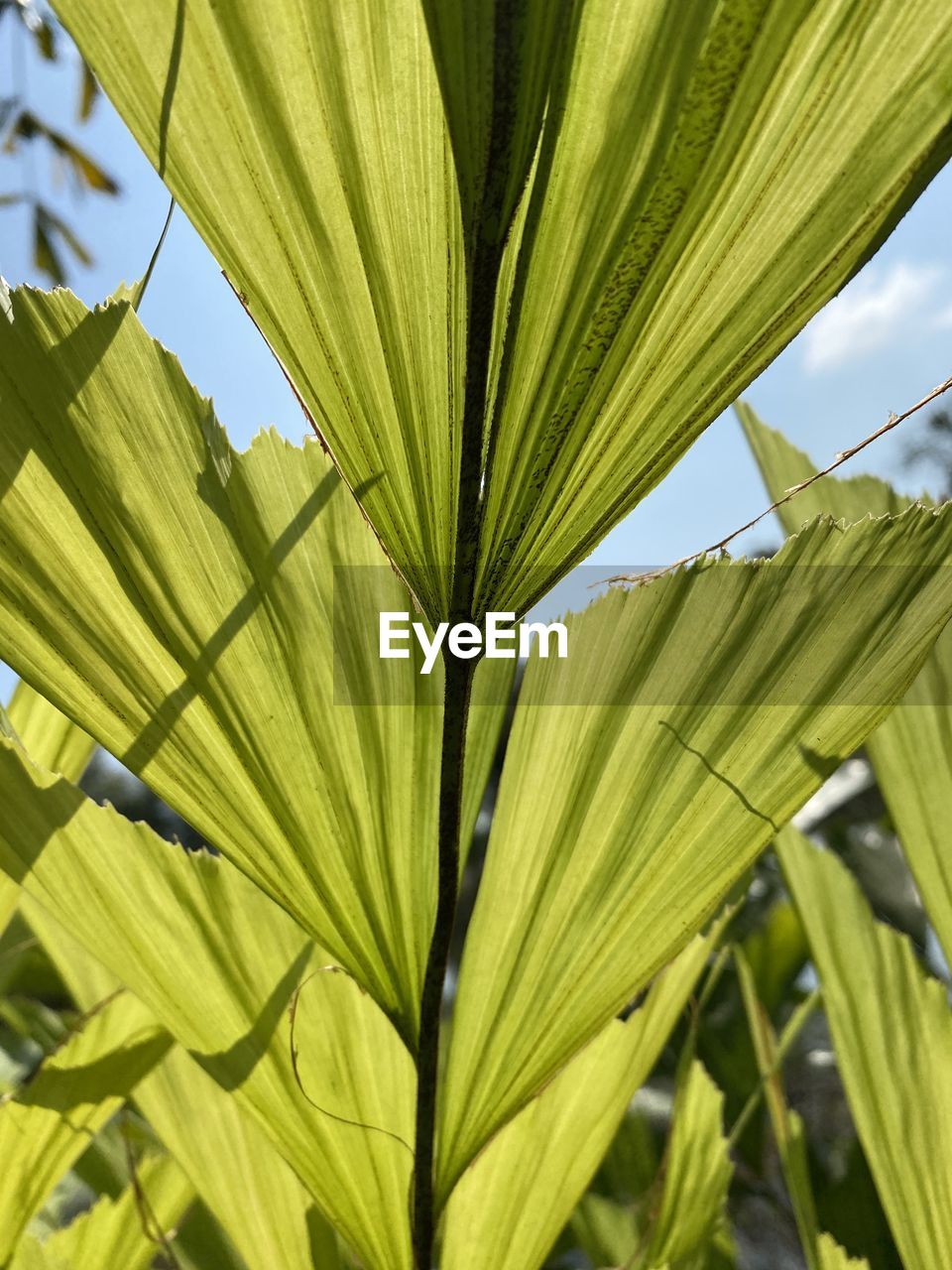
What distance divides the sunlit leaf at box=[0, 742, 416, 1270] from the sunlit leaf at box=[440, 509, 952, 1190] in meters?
0.03

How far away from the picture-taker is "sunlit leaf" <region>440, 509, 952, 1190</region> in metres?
0.25

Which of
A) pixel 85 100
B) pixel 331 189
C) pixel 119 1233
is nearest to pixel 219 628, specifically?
pixel 331 189

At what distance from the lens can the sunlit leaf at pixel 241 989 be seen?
0.30 meters

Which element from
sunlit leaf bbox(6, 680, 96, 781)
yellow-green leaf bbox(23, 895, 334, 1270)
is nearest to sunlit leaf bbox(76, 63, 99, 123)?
sunlit leaf bbox(6, 680, 96, 781)

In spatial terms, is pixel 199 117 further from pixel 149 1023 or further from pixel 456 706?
pixel 149 1023

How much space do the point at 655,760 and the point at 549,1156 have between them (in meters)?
0.19

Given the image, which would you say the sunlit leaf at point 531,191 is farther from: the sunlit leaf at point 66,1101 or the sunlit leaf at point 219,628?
the sunlit leaf at point 66,1101

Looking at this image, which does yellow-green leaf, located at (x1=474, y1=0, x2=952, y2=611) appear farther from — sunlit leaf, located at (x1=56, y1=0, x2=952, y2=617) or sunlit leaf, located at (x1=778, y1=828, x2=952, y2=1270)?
sunlit leaf, located at (x1=778, y1=828, x2=952, y2=1270)

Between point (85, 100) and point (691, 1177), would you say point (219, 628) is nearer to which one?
point (691, 1177)

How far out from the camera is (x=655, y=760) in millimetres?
275

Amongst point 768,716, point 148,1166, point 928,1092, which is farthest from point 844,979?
point 148,1166

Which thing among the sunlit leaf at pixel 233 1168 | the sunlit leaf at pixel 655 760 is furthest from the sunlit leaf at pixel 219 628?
the sunlit leaf at pixel 233 1168

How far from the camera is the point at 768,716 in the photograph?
0.87ft

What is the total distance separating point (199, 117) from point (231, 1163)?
0.37 m
